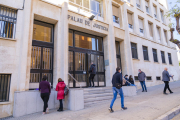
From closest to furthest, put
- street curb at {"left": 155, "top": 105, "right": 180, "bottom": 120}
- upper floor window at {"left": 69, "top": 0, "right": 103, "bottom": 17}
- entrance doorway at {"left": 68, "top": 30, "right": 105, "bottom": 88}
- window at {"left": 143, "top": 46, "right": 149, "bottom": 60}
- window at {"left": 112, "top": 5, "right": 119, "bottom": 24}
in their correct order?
1. street curb at {"left": 155, "top": 105, "right": 180, "bottom": 120}
2. entrance doorway at {"left": 68, "top": 30, "right": 105, "bottom": 88}
3. upper floor window at {"left": 69, "top": 0, "right": 103, "bottom": 17}
4. window at {"left": 112, "top": 5, "right": 119, "bottom": 24}
5. window at {"left": 143, "top": 46, "right": 149, "bottom": 60}

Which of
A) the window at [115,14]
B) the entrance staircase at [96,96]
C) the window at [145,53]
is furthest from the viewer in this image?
the window at [145,53]

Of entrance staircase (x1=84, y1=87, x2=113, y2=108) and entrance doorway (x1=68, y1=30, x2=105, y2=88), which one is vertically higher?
entrance doorway (x1=68, y1=30, x2=105, y2=88)

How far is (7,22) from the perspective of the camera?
7137mm

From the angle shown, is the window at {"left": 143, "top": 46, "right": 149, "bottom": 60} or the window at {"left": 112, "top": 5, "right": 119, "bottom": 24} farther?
the window at {"left": 143, "top": 46, "right": 149, "bottom": 60}

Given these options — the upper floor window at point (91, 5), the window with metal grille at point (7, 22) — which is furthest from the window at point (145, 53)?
the window with metal grille at point (7, 22)

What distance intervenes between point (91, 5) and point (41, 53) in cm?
675

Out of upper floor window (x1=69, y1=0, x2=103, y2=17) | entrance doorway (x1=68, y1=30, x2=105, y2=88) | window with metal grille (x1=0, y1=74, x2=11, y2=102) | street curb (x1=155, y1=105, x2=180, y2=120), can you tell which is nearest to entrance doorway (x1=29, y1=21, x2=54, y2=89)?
window with metal grille (x1=0, y1=74, x2=11, y2=102)

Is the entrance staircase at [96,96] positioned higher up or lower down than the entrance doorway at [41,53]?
lower down

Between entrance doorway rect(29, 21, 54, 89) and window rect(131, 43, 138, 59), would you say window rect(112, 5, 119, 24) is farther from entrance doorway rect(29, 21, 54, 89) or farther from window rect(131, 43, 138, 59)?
entrance doorway rect(29, 21, 54, 89)

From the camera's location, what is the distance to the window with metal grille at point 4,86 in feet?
20.9

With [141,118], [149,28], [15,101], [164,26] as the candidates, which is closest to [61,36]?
[15,101]

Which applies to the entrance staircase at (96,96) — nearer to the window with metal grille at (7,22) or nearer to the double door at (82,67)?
the double door at (82,67)

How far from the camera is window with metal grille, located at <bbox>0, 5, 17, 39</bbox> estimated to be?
699cm

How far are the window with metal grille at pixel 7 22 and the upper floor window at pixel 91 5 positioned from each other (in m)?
4.75
